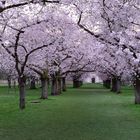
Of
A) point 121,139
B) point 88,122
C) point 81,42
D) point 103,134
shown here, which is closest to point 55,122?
point 88,122

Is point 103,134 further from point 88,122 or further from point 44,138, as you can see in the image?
point 88,122

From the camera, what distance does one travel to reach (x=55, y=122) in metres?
19.5

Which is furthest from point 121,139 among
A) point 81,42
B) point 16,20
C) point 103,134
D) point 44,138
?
point 81,42

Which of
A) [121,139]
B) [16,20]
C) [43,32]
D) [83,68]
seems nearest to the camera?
[121,139]

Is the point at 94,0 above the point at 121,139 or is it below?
above

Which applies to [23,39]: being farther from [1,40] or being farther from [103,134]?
[103,134]

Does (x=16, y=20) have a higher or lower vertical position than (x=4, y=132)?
higher

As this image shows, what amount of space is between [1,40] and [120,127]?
43.1ft

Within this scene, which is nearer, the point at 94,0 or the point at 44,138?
the point at 44,138

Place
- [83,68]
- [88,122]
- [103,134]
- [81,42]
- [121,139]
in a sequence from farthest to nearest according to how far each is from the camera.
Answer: [83,68], [81,42], [88,122], [103,134], [121,139]

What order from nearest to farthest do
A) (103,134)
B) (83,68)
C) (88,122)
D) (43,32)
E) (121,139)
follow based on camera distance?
(121,139), (103,134), (88,122), (43,32), (83,68)

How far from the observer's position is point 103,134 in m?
15.5

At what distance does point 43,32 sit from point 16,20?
3.99 meters

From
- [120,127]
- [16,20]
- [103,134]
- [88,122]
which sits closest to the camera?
[103,134]
